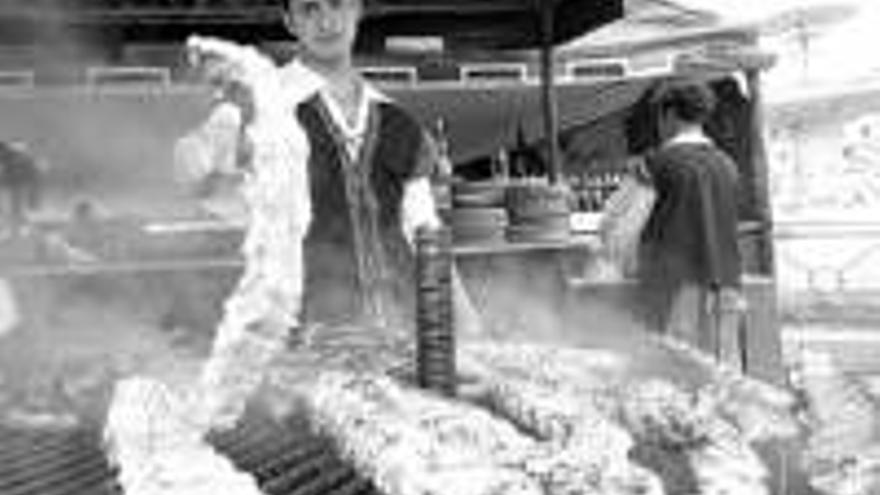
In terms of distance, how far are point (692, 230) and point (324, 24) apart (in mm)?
2427

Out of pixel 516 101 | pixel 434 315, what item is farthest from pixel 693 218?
pixel 516 101

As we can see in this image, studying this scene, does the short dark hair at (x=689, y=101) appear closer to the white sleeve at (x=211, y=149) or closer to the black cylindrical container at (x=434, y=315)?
the white sleeve at (x=211, y=149)

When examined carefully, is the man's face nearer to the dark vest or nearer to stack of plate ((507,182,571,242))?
the dark vest

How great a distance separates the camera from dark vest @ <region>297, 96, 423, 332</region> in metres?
3.72

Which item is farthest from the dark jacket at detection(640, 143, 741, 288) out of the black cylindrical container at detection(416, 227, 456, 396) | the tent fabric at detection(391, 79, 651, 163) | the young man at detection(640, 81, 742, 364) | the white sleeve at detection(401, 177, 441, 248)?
the tent fabric at detection(391, 79, 651, 163)

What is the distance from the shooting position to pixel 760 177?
24.9ft

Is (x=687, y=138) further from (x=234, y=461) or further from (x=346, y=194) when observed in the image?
(x=234, y=461)

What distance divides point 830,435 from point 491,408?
95 centimetres

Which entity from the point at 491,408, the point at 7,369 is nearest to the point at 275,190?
the point at 491,408

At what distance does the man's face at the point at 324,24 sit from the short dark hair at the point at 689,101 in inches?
86.2

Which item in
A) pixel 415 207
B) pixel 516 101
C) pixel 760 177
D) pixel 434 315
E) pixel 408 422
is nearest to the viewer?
pixel 408 422

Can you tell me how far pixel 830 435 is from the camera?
10.5 feet

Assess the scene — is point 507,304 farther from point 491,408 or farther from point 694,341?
point 491,408

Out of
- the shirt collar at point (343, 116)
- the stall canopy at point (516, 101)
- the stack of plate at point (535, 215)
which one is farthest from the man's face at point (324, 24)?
the stall canopy at point (516, 101)
